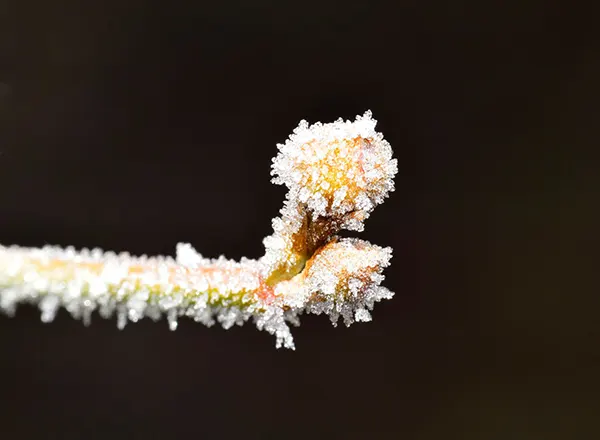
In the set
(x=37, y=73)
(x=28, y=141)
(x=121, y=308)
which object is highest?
(x=37, y=73)

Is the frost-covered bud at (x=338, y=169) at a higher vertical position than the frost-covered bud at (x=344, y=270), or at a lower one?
higher

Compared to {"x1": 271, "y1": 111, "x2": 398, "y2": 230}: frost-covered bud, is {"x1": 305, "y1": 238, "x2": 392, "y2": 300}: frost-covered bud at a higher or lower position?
lower

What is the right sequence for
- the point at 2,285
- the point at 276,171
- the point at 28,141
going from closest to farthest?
the point at 2,285 < the point at 276,171 < the point at 28,141

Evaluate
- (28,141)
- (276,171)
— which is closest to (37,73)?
(28,141)

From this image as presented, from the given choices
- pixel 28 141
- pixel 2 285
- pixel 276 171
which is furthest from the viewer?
pixel 28 141

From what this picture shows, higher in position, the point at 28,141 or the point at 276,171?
the point at 28,141

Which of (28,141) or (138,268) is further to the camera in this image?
(28,141)

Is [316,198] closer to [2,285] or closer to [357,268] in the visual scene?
[357,268]
